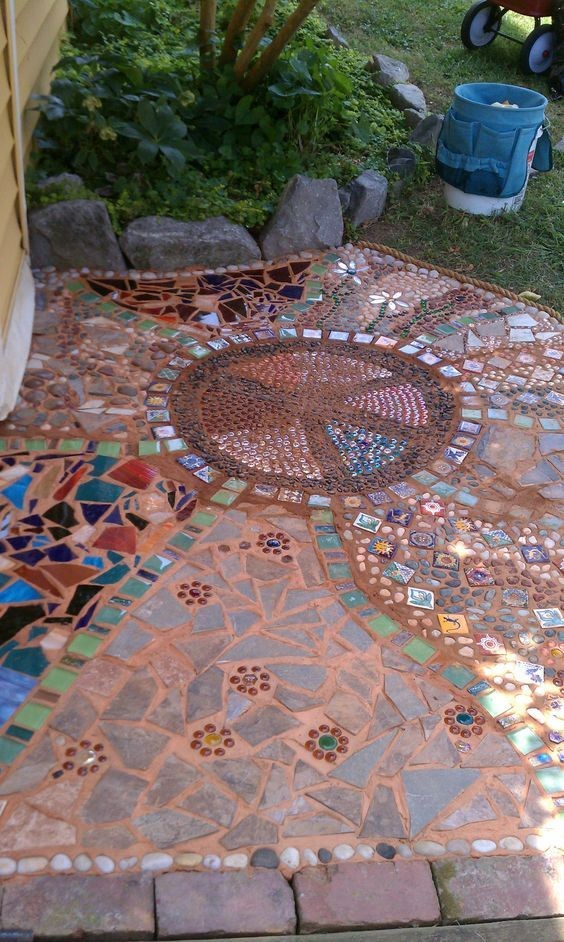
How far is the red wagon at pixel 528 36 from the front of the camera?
7137 millimetres

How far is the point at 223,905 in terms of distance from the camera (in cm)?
213

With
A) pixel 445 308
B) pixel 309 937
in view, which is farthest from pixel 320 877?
pixel 445 308

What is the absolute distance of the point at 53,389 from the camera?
3.82 metres

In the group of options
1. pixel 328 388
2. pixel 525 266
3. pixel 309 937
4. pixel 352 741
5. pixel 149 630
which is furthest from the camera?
pixel 525 266

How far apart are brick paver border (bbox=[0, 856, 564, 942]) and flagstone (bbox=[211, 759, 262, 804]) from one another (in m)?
0.22

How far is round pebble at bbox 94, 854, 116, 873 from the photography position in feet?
7.13

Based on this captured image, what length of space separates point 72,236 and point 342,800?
3301 millimetres

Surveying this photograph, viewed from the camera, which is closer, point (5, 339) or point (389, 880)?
point (389, 880)

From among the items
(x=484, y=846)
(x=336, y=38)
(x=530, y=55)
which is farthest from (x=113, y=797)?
(x=530, y=55)

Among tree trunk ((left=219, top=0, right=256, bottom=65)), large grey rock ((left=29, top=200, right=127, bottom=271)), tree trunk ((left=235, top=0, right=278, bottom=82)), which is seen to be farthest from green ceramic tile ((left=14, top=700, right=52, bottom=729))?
tree trunk ((left=219, top=0, right=256, bottom=65))

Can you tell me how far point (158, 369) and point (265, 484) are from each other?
0.94m

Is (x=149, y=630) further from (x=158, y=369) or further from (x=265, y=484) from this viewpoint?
(x=158, y=369)

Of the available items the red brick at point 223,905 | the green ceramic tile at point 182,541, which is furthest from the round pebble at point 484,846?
the green ceramic tile at point 182,541

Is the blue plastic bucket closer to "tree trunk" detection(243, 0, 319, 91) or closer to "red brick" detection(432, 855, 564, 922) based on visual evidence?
"tree trunk" detection(243, 0, 319, 91)
